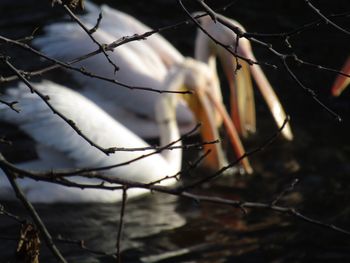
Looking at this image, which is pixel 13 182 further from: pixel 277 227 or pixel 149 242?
pixel 277 227

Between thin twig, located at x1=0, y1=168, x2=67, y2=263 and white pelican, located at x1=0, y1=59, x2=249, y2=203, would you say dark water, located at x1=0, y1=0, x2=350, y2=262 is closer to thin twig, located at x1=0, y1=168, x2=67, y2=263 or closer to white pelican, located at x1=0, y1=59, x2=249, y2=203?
white pelican, located at x1=0, y1=59, x2=249, y2=203

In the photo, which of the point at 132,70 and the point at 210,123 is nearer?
the point at 210,123

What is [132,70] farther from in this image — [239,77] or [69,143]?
[69,143]

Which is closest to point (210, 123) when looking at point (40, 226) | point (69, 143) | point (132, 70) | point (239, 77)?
point (239, 77)

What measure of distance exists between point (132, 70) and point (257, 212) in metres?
1.90

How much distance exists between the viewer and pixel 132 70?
23.7 feet

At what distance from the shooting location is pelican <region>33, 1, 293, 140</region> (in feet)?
23.5

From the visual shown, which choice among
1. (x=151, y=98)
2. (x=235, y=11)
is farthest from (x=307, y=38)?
(x=151, y=98)

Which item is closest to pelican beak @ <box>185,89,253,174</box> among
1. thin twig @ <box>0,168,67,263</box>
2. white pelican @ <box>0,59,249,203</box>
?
white pelican @ <box>0,59,249,203</box>

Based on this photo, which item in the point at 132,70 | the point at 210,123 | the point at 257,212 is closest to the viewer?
the point at 257,212

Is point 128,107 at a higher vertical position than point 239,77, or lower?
lower

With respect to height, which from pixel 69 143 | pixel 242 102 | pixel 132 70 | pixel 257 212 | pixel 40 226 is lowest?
pixel 257 212

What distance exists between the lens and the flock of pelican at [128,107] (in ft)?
18.7

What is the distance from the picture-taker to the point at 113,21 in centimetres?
745
